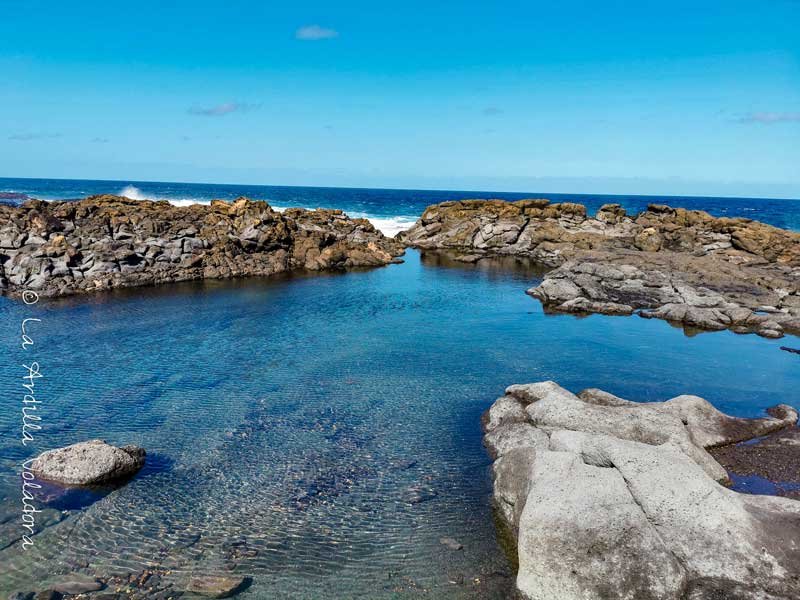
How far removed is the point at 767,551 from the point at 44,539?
1664 cm

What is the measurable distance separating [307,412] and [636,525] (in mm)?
13231

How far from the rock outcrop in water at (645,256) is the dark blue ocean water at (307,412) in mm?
4142

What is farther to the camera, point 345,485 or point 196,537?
point 345,485

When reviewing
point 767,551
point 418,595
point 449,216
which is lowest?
point 418,595

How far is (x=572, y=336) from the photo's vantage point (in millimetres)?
34125

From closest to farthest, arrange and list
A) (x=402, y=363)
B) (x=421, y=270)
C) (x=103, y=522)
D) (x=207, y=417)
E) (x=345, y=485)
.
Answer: (x=103, y=522)
(x=345, y=485)
(x=207, y=417)
(x=402, y=363)
(x=421, y=270)

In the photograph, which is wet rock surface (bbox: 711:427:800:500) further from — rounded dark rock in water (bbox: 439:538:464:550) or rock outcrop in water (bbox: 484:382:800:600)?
rounded dark rock in water (bbox: 439:538:464:550)

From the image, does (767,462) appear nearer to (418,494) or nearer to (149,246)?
(418,494)

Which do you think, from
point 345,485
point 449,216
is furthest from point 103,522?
point 449,216

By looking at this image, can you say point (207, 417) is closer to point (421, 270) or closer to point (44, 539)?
point (44, 539)

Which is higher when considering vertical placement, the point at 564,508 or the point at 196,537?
the point at 564,508

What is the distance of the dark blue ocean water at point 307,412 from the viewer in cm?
1283

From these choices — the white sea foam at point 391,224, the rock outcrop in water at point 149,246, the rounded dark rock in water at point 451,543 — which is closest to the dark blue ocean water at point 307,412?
the rounded dark rock in water at point 451,543

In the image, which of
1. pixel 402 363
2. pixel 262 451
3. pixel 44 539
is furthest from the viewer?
pixel 402 363
